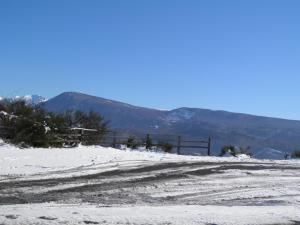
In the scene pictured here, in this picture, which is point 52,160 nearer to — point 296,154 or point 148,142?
point 148,142

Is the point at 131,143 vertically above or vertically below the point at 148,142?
below

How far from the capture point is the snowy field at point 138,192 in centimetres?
1056

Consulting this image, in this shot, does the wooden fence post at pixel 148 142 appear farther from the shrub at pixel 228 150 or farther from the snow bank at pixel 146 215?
the snow bank at pixel 146 215

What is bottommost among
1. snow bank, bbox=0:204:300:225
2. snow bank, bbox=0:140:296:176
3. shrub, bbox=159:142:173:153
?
snow bank, bbox=0:204:300:225

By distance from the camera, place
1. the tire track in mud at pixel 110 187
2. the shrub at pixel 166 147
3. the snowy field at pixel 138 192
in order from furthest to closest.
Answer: the shrub at pixel 166 147
the tire track in mud at pixel 110 187
the snowy field at pixel 138 192

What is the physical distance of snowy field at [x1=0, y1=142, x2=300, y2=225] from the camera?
10562 mm

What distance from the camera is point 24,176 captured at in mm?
16734

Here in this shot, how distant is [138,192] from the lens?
14188 mm

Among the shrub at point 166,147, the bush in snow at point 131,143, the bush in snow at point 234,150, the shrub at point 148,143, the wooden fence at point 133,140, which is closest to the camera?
the wooden fence at point 133,140

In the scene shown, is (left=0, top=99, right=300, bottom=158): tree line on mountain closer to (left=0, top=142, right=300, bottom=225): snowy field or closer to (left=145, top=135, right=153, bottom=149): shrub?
(left=145, top=135, right=153, bottom=149): shrub

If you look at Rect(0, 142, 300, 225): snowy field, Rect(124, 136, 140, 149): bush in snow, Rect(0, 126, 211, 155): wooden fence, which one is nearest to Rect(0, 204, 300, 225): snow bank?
Rect(0, 142, 300, 225): snowy field

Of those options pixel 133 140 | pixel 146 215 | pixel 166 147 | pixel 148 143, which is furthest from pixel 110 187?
pixel 166 147

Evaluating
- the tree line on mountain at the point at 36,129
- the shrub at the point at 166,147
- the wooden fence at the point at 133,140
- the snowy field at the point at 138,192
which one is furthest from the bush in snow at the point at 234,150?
the snowy field at the point at 138,192

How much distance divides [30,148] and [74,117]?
11814 mm
